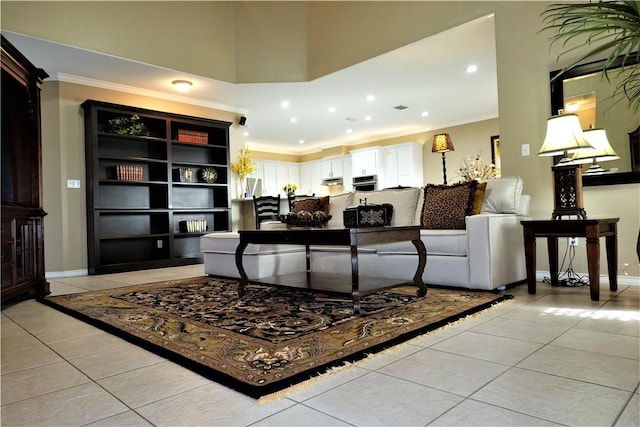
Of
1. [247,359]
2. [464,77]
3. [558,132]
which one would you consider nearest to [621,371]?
[247,359]

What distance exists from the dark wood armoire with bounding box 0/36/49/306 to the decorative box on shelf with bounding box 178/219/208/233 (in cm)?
249

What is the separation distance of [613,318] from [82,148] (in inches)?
226

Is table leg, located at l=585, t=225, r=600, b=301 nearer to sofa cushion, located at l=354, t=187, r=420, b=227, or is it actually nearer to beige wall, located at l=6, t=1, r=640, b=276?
beige wall, located at l=6, t=1, r=640, b=276

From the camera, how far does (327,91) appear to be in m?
6.27

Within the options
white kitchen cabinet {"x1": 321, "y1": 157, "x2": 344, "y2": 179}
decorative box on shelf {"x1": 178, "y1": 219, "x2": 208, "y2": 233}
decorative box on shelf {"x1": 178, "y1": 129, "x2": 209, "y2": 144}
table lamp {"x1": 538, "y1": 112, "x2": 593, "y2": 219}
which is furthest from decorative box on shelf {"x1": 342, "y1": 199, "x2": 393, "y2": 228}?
white kitchen cabinet {"x1": 321, "y1": 157, "x2": 344, "y2": 179}

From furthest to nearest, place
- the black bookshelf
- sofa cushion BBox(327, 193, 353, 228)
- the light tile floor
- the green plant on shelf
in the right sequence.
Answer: the green plant on shelf, the black bookshelf, sofa cushion BBox(327, 193, 353, 228), the light tile floor

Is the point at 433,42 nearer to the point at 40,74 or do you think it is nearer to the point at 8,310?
the point at 40,74

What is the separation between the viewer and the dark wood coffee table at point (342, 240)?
91.2 inches

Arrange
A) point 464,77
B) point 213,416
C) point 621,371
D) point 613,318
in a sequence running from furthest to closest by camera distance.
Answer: point 464,77, point 613,318, point 621,371, point 213,416

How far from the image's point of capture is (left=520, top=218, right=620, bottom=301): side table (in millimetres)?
2699

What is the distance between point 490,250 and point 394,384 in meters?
1.85

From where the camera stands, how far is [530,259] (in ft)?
9.93

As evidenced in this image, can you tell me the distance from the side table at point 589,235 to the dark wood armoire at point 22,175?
3.91 meters

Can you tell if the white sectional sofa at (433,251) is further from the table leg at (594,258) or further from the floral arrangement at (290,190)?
the floral arrangement at (290,190)
